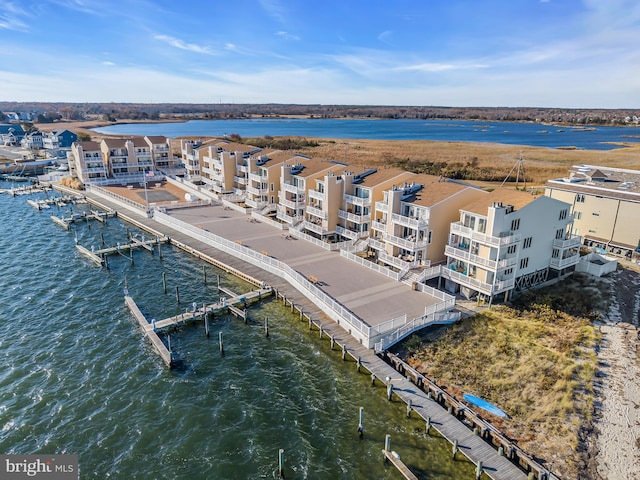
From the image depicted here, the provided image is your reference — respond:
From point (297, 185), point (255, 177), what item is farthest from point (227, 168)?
point (297, 185)

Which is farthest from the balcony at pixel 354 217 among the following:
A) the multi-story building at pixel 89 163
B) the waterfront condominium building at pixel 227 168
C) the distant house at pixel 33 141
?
the distant house at pixel 33 141

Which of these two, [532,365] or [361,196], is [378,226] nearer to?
[361,196]

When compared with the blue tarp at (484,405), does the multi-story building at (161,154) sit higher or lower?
higher

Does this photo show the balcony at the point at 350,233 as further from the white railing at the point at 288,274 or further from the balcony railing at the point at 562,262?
the balcony railing at the point at 562,262

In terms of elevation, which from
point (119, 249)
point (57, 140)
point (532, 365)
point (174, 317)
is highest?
point (57, 140)

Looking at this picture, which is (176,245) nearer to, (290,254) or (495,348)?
(290,254)

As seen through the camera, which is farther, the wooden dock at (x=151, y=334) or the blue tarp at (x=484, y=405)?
the wooden dock at (x=151, y=334)
